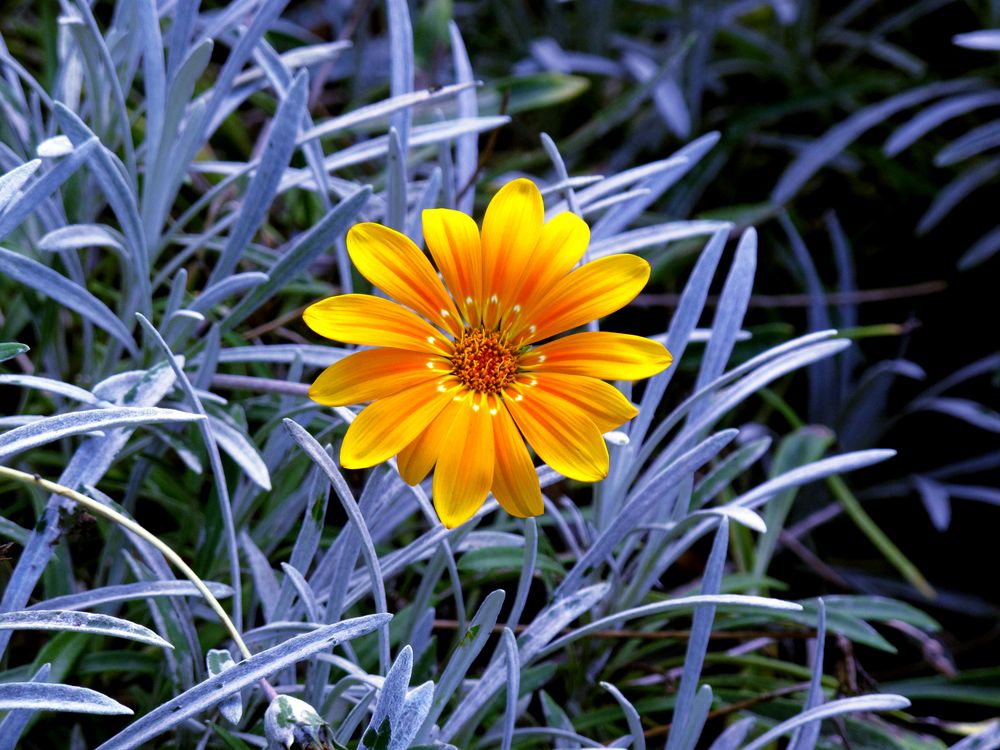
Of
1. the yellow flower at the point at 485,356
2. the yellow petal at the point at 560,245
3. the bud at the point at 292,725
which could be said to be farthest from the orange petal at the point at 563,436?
the bud at the point at 292,725

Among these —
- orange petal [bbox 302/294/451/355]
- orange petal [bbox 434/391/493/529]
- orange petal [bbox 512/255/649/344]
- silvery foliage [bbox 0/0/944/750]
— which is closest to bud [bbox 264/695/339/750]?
silvery foliage [bbox 0/0/944/750]

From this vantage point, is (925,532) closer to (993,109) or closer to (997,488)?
(997,488)

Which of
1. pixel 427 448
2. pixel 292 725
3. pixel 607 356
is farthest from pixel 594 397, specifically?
pixel 292 725

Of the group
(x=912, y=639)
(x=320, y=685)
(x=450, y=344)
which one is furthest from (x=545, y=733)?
(x=912, y=639)

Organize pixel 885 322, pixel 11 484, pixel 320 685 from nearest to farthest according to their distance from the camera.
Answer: pixel 320 685 → pixel 11 484 → pixel 885 322

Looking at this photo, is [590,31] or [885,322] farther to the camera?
[590,31]

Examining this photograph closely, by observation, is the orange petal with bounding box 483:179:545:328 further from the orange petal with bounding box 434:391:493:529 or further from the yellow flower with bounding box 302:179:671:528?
the orange petal with bounding box 434:391:493:529
